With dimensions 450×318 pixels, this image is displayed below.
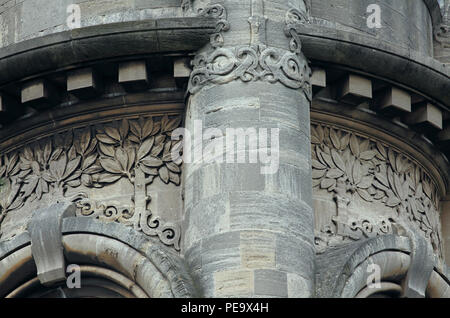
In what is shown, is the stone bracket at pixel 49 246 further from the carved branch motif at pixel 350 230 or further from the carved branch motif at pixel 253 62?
the carved branch motif at pixel 350 230

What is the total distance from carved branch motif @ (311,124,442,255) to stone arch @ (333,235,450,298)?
2.77 ft

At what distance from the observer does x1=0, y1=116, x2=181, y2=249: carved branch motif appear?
24109 mm

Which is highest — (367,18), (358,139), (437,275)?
(367,18)

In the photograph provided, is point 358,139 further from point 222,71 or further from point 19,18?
point 19,18

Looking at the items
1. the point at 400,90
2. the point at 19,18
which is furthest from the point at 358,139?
the point at 19,18

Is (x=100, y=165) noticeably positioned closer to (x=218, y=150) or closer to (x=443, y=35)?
(x=218, y=150)

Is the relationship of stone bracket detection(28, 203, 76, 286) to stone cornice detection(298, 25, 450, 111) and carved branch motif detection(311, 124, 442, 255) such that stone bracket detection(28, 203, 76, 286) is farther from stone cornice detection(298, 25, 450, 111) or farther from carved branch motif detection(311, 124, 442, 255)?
stone cornice detection(298, 25, 450, 111)

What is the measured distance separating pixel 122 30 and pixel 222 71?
4.62ft

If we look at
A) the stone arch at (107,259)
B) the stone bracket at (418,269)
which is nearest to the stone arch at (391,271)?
the stone bracket at (418,269)

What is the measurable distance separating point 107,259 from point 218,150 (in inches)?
77.8

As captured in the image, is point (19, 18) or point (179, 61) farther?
point (19, 18)

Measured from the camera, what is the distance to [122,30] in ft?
78.3

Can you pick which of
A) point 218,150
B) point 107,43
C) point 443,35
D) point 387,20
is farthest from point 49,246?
point 443,35

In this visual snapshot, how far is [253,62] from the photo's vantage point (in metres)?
23.6
